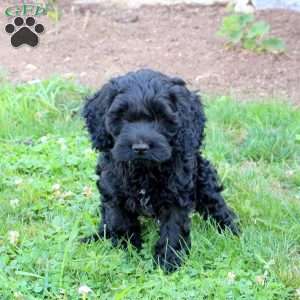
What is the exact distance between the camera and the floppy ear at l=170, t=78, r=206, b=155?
11.3 ft

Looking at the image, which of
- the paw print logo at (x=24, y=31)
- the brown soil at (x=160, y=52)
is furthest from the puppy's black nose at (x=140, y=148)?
the paw print logo at (x=24, y=31)

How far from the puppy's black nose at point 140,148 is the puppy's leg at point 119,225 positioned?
1.72 ft

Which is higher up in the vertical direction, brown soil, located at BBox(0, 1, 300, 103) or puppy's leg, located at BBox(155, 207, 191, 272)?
brown soil, located at BBox(0, 1, 300, 103)

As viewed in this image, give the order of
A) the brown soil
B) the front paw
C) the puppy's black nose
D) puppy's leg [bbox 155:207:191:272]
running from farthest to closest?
the brown soil
the front paw
puppy's leg [bbox 155:207:191:272]
the puppy's black nose

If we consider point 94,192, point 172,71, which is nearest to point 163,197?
point 94,192

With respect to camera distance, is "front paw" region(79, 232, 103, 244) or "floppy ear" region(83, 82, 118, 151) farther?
"front paw" region(79, 232, 103, 244)

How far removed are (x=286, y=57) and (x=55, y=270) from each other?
153 inches

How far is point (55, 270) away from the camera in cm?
347

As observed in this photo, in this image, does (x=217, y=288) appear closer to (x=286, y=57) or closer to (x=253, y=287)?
(x=253, y=287)

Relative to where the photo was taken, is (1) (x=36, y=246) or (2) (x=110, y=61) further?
(2) (x=110, y=61)

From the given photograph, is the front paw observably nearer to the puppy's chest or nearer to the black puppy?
the black puppy

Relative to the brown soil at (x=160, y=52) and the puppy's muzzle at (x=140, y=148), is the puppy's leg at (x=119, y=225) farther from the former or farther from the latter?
the brown soil at (x=160, y=52)

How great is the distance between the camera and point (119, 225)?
377cm

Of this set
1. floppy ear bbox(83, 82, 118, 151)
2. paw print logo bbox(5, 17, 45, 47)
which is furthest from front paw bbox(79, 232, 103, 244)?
paw print logo bbox(5, 17, 45, 47)
